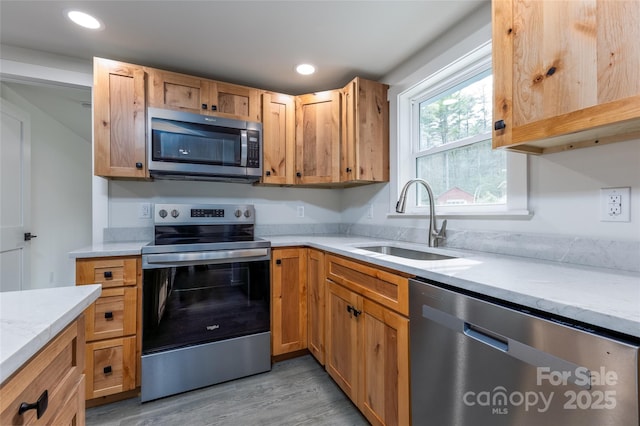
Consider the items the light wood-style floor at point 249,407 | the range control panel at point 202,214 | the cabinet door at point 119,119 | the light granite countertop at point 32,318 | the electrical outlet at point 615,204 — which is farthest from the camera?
the range control panel at point 202,214

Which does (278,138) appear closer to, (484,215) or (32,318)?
(484,215)

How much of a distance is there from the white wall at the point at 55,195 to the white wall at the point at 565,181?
3.69 metres

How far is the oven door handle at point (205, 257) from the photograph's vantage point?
5.76 feet

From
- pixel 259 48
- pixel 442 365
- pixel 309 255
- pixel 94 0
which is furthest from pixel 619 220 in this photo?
pixel 94 0

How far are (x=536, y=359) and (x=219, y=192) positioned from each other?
2.37 metres

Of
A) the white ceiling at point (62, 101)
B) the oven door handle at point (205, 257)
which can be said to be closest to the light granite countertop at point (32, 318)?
the oven door handle at point (205, 257)

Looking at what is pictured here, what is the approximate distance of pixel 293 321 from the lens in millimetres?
2186

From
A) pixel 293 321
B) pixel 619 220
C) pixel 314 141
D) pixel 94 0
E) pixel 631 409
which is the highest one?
pixel 94 0

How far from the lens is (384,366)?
4.45ft

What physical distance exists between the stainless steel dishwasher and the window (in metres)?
0.79

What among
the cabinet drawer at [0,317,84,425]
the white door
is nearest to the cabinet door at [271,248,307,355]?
the cabinet drawer at [0,317,84,425]

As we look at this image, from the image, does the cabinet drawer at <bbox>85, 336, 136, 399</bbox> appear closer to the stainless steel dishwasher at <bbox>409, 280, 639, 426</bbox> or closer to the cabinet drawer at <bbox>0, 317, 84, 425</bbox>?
the cabinet drawer at <bbox>0, 317, 84, 425</bbox>

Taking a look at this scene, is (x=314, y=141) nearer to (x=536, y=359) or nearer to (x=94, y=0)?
(x=94, y=0)

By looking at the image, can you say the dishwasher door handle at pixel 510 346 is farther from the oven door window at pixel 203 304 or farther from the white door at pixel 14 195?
the white door at pixel 14 195
